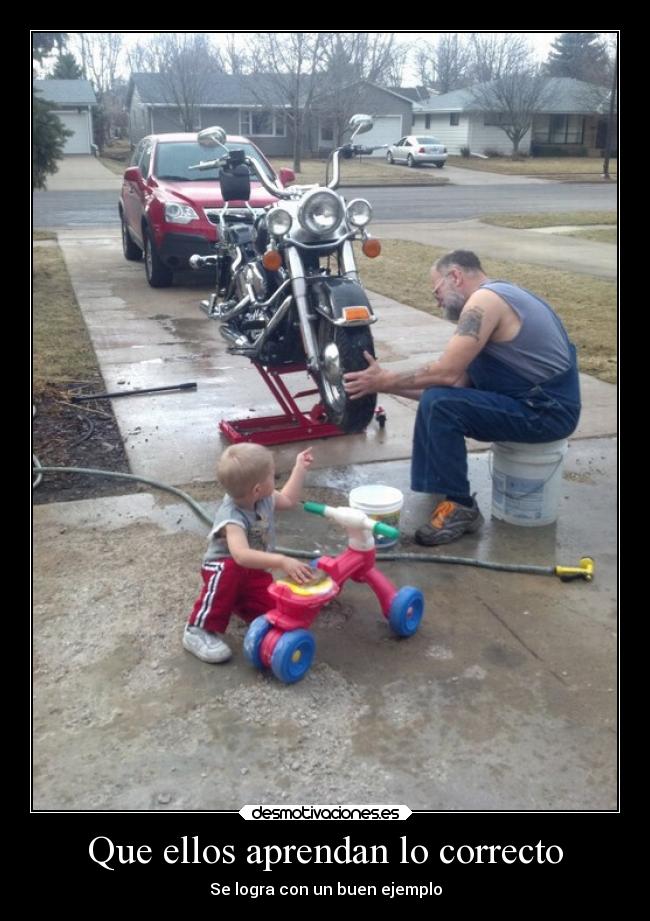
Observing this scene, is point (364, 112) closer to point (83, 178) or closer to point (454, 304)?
point (83, 178)

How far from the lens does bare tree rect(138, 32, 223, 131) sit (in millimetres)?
41688

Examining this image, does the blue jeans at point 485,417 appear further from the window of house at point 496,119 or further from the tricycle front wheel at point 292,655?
the window of house at point 496,119

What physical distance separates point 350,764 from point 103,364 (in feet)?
17.3

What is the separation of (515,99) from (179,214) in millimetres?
42635

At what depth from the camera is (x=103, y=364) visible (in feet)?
24.0

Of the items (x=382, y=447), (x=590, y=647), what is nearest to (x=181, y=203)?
(x=382, y=447)

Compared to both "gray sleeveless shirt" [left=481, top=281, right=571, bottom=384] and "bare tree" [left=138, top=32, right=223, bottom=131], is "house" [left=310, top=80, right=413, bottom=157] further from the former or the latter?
"gray sleeveless shirt" [left=481, top=281, right=571, bottom=384]

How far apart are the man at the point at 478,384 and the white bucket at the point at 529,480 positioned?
93 mm

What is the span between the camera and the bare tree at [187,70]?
41688mm

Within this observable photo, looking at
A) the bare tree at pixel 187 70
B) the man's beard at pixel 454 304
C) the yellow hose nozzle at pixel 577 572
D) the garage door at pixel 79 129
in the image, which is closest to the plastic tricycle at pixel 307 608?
the yellow hose nozzle at pixel 577 572

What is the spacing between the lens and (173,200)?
10086 mm

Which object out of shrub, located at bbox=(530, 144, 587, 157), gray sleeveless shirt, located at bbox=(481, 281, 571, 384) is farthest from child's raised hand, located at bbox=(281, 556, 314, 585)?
shrub, located at bbox=(530, 144, 587, 157)

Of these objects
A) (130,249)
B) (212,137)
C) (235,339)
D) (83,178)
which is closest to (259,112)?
(83,178)

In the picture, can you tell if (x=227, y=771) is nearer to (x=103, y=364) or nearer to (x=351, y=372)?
(x=351, y=372)
